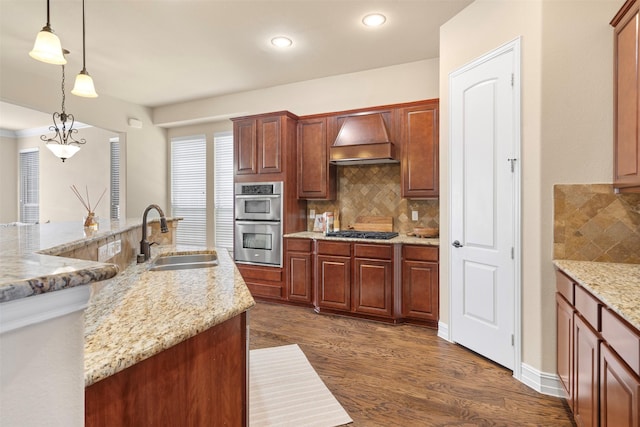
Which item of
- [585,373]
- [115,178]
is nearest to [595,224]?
[585,373]

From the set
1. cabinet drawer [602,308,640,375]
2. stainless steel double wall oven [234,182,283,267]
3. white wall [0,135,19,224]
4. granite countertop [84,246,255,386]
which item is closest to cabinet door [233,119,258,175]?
stainless steel double wall oven [234,182,283,267]

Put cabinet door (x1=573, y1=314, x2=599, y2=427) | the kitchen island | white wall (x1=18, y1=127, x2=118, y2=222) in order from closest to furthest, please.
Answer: the kitchen island
cabinet door (x1=573, y1=314, x2=599, y2=427)
white wall (x1=18, y1=127, x2=118, y2=222)

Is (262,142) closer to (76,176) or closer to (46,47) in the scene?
(46,47)

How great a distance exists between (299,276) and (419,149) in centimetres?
Answer: 204

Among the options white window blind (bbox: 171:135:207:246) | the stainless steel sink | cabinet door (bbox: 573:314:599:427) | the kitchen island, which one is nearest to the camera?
the kitchen island

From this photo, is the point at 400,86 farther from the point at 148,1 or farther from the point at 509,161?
the point at 148,1

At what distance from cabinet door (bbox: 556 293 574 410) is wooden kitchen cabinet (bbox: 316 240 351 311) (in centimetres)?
198

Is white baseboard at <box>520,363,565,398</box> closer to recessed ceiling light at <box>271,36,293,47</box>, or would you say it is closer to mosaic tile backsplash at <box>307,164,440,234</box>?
mosaic tile backsplash at <box>307,164,440,234</box>

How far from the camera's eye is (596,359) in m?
1.44

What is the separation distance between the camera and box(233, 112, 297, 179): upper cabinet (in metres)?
4.14

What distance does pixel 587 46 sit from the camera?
210 cm

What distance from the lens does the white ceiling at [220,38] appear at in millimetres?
2840

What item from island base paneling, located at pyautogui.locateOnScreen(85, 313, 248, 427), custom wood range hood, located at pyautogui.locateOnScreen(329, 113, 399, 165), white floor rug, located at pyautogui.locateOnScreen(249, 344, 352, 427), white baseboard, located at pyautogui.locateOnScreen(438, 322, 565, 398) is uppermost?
custom wood range hood, located at pyautogui.locateOnScreen(329, 113, 399, 165)

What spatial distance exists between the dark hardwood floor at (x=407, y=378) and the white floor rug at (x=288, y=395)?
0.29ft
